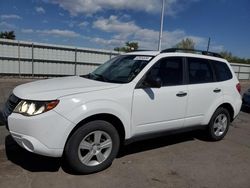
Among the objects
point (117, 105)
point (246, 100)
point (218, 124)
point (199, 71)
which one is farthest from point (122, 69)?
point (246, 100)

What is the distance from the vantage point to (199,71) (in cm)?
516

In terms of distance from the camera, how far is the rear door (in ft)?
16.1

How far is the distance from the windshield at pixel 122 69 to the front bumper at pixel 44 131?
1.19 meters

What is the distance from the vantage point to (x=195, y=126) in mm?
5152

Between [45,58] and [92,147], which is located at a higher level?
[45,58]

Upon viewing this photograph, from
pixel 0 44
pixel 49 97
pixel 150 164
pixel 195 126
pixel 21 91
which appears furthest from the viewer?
pixel 0 44

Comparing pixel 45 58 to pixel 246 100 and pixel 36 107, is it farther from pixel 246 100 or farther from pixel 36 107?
pixel 36 107

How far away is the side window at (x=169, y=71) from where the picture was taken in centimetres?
447

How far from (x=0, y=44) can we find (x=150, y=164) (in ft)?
44.8

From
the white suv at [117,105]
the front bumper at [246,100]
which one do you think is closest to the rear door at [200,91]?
the white suv at [117,105]

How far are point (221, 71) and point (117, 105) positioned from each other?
284 cm

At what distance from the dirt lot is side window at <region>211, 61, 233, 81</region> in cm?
138

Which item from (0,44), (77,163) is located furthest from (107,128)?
(0,44)

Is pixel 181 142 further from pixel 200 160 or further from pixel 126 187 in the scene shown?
pixel 126 187
